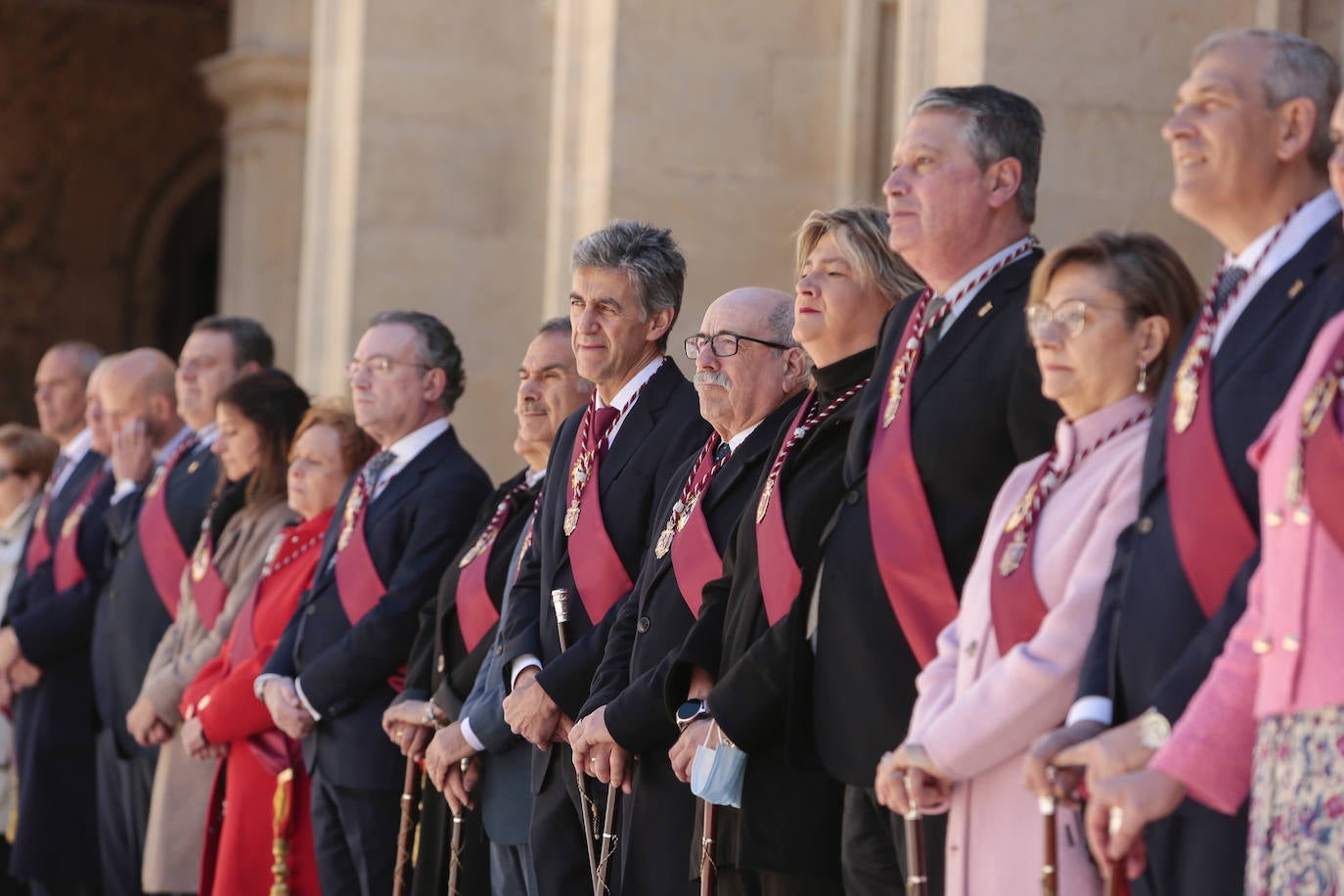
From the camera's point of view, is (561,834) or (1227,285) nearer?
(1227,285)

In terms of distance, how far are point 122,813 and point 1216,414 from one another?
504 centimetres

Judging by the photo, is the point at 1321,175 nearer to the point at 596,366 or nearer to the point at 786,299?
the point at 786,299

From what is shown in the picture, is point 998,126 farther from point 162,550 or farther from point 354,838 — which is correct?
point 162,550

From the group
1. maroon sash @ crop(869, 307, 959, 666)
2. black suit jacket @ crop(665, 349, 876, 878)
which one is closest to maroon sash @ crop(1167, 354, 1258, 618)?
maroon sash @ crop(869, 307, 959, 666)

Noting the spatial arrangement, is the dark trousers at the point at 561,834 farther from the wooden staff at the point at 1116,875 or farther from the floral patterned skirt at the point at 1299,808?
the floral patterned skirt at the point at 1299,808

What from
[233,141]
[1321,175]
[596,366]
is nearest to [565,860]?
[596,366]

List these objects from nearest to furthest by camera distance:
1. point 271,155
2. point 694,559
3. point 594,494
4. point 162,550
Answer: point 694,559
point 594,494
point 162,550
point 271,155

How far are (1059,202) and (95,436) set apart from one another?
3.91 metres

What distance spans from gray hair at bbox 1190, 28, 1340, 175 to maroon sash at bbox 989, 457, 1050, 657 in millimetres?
676

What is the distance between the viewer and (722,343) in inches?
171

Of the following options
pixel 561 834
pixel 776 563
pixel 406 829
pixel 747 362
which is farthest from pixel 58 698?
pixel 776 563

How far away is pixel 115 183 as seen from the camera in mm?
17750

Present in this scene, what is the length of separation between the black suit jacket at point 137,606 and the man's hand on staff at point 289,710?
4.26ft

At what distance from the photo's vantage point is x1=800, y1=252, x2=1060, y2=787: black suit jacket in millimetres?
3492
